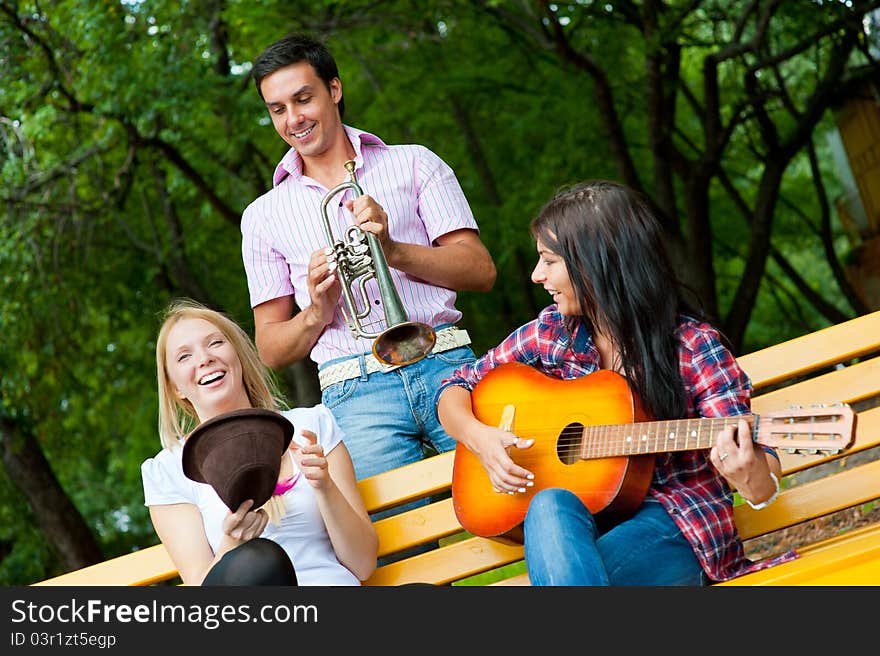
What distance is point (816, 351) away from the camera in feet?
13.0

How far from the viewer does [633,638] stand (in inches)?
98.7

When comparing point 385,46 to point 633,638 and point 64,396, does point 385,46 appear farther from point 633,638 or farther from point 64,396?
point 633,638

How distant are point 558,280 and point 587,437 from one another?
464 millimetres

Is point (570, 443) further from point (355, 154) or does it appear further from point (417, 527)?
point (355, 154)

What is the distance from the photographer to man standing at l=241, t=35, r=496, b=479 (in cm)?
384

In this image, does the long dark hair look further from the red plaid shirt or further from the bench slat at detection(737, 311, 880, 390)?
the bench slat at detection(737, 311, 880, 390)

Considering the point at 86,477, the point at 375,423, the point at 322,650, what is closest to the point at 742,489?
the point at 322,650

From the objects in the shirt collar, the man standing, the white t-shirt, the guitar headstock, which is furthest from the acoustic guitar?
the shirt collar

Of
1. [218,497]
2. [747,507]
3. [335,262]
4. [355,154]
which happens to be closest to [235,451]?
[218,497]

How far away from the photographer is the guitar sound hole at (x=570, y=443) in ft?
10.9

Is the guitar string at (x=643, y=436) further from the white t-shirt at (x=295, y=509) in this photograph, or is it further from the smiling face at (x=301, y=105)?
the smiling face at (x=301, y=105)

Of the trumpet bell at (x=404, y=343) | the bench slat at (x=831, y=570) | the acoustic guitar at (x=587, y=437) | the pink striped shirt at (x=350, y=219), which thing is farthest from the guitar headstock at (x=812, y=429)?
the pink striped shirt at (x=350, y=219)

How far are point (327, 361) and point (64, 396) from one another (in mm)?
8996

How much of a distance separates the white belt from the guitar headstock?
141 centimetres
